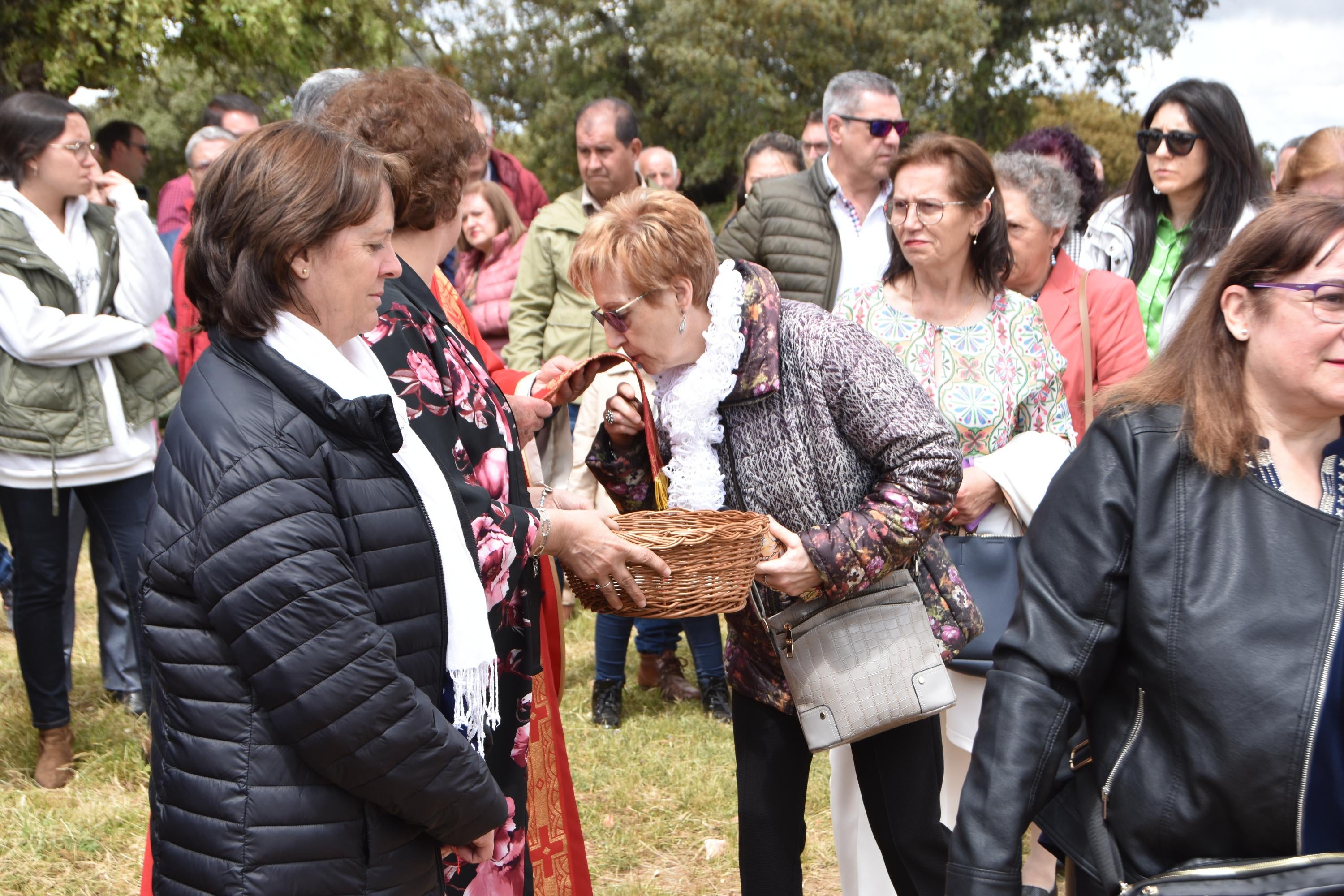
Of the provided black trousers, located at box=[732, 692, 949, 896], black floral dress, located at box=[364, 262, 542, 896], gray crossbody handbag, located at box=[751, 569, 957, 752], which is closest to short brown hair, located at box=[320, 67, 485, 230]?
black floral dress, located at box=[364, 262, 542, 896]

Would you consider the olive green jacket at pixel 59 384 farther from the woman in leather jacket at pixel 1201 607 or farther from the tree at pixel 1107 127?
the tree at pixel 1107 127

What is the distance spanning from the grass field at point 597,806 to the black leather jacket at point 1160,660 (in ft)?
6.64

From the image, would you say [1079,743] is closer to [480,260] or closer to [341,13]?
[480,260]

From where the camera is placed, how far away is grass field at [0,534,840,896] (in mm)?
3771

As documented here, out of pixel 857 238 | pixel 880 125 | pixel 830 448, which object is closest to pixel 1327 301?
pixel 830 448

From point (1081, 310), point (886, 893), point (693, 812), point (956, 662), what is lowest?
point (693, 812)

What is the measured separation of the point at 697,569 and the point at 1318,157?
3820mm

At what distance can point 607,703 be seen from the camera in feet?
16.8

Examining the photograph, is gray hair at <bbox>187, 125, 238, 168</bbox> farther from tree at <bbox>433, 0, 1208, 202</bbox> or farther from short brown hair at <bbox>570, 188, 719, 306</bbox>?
tree at <bbox>433, 0, 1208, 202</bbox>

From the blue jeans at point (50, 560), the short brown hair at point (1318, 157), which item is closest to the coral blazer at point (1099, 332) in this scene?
the short brown hair at point (1318, 157)

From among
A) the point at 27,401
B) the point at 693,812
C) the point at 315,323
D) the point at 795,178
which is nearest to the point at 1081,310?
the point at 795,178

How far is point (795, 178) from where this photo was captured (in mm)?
5160

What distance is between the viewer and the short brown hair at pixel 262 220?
6.06 ft

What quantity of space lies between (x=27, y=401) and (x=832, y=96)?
3580mm
